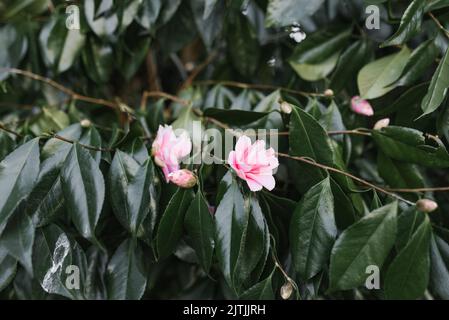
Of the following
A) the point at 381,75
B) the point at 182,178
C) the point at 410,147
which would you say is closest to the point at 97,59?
the point at 182,178

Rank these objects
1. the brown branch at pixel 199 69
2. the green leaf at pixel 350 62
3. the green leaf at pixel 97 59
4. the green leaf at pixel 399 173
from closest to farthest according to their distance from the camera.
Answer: the green leaf at pixel 399 173
the green leaf at pixel 350 62
the green leaf at pixel 97 59
the brown branch at pixel 199 69

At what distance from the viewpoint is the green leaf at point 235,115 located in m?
0.98

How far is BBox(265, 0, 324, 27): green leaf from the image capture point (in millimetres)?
1023

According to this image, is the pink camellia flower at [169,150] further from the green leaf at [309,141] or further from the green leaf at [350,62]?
the green leaf at [350,62]

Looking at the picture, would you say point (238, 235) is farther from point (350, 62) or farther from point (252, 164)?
point (350, 62)

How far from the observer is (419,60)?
3.26ft

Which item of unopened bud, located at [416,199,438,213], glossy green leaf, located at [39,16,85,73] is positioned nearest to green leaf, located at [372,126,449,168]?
unopened bud, located at [416,199,438,213]

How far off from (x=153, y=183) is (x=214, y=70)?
0.65 m

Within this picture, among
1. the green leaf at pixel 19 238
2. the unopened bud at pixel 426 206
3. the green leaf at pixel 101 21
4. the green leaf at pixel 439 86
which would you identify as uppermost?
the green leaf at pixel 439 86

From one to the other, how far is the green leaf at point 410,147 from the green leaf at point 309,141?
13 centimetres

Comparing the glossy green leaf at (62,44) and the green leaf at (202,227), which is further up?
the glossy green leaf at (62,44)

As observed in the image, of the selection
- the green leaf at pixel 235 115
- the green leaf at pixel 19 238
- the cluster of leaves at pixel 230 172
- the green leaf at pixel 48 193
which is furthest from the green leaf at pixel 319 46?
the green leaf at pixel 19 238

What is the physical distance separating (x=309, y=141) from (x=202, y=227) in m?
0.23

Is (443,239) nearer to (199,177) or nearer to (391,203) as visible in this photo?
(391,203)
